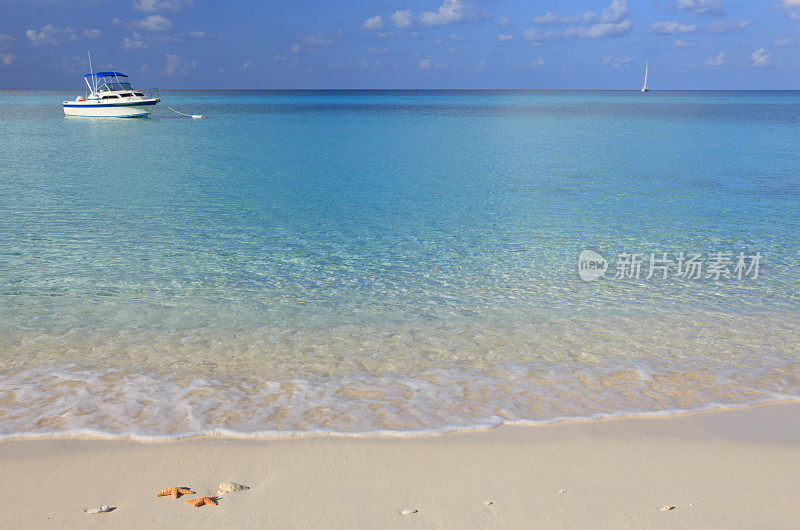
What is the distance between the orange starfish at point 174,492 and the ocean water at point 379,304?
2.82 ft

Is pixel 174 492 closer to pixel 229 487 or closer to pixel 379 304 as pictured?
pixel 229 487

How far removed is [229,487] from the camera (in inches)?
160

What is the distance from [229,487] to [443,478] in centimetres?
150

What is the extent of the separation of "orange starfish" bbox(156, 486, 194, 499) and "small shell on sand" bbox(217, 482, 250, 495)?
20 cm

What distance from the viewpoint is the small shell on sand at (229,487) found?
13.3 ft

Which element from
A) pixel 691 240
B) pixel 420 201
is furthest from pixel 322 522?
pixel 420 201

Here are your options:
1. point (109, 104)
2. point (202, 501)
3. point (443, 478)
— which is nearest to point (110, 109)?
point (109, 104)

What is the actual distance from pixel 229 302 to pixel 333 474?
4.54m

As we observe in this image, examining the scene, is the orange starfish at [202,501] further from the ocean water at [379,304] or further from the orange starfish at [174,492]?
the ocean water at [379,304]

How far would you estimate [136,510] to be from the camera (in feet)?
12.5

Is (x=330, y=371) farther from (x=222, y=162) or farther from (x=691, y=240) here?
(x=222, y=162)

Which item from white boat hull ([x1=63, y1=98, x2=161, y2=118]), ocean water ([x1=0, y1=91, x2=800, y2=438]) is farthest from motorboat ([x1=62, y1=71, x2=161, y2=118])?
ocean water ([x1=0, y1=91, x2=800, y2=438])

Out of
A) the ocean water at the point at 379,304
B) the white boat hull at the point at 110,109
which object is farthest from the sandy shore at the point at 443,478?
the white boat hull at the point at 110,109

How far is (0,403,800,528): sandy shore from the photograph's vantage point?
12.4ft
